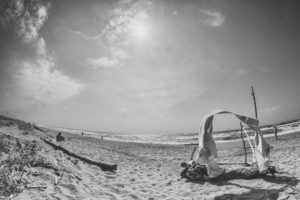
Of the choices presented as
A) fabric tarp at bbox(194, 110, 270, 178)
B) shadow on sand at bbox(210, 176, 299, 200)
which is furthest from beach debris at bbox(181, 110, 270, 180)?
shadow on sand at bbox(210, 176, 299, 200)

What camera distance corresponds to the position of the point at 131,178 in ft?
25.9

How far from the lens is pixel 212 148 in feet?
19.1

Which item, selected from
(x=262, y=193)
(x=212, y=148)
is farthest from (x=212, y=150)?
(x=262, y=193)

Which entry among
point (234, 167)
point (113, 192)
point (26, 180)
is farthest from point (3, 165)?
point (234, 167)

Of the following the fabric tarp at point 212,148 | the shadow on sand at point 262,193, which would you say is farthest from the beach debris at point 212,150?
the shadow on sand at point 262,193

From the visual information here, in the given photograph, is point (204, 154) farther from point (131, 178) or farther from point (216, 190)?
point (131, 178)

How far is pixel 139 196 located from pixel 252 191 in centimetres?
358

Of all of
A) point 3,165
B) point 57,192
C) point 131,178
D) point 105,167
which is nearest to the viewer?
point 57,192

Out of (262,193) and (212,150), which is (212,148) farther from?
(262,193)

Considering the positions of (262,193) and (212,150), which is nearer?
(262,193)

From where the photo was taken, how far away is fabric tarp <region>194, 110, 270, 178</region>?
5770mm

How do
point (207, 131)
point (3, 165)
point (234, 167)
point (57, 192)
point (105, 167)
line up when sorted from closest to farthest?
point (57, 192), point (3, 165), point (207, 131), point (234, 167), point (105, 167)

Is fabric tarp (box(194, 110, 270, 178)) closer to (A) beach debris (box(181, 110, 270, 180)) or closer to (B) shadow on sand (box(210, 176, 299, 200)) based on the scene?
(A) beach debris (box(181, 110, 270, 180))

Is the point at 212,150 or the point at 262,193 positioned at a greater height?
the point at 212,150
